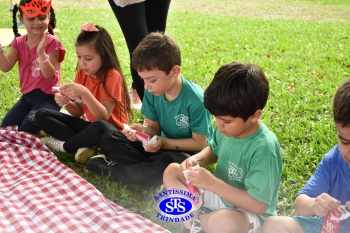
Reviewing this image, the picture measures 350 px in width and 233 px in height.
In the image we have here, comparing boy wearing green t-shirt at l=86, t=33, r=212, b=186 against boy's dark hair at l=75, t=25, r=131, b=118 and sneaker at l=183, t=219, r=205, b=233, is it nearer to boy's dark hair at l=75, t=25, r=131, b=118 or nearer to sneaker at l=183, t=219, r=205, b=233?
boy's dark hair at l=75, t=25, r=131, b=118

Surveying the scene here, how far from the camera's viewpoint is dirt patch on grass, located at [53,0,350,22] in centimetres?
1073

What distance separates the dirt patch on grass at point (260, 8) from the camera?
10.7m

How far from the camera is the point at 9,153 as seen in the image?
3.35m

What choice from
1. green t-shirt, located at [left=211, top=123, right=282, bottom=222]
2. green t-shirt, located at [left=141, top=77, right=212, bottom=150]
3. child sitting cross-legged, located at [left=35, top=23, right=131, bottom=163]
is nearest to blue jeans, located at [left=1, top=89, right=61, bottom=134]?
child sitting cross-legged, located at [left=35, top=23, right=131, bottom=163]

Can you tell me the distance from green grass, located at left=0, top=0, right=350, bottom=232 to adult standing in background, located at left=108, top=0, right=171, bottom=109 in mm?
1012

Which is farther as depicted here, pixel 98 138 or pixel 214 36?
pixel 214 36

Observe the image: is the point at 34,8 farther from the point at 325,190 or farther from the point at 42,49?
the point at 325,190

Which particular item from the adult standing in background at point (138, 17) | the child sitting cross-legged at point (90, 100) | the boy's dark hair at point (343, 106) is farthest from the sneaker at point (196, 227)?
the adult standing in background at point (138, 17)

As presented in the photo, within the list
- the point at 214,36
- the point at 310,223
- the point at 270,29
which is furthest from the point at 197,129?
the point at 270,29

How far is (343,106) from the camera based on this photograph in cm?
188

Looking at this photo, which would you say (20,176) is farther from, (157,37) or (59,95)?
(157,37)

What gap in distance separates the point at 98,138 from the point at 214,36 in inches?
187

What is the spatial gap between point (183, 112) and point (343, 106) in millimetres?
1208

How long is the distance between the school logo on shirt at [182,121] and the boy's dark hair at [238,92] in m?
0.68
